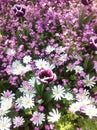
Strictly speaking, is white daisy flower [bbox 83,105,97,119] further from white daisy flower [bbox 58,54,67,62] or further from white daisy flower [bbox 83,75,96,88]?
white daisy flower [bbox 58,54,67,62]

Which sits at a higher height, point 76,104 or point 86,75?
point 86,75

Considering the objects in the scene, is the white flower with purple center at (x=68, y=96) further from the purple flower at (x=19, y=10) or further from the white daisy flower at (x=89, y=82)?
the purple flower at (x=19, y=10)

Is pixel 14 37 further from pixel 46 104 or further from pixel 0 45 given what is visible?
pixel 46 104

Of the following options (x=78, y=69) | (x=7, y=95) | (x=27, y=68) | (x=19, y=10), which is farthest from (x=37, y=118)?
(x=19, y=10)

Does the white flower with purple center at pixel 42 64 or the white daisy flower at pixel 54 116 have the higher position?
the white flower with purple center at pixel 42 64

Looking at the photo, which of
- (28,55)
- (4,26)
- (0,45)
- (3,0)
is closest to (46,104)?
(28,55)

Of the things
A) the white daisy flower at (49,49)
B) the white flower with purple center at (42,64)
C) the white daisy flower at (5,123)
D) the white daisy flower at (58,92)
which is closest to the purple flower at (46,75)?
the white daisy flower at (58,92)
